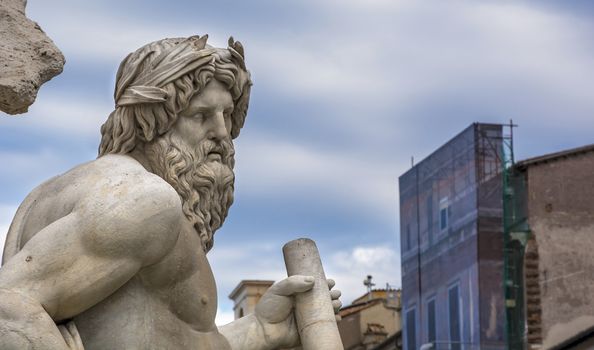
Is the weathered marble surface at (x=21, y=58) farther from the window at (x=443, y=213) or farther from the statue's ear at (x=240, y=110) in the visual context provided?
the window at (x=443, y=213)

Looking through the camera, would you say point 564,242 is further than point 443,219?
No

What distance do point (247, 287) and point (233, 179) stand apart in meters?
18.5

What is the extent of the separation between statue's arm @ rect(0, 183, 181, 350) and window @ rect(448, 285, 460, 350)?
140 ft

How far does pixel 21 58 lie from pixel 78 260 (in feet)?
2.64

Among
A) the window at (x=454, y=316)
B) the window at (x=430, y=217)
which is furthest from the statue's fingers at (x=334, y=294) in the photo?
the window at (x=430, y=217)

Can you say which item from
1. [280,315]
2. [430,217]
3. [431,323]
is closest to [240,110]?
[280,315]

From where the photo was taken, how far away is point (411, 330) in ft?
173

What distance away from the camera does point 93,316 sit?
7.11 meters

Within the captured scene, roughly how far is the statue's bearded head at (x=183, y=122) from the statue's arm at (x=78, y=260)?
1.14 ft

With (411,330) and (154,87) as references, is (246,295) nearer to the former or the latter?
(154,87)

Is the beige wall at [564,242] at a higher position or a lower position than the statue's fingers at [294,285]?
higher

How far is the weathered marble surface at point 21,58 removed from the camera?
711cm

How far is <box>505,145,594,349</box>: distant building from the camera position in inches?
1724

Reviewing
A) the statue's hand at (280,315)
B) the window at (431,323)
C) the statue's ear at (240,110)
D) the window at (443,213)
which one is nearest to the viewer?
the statue's ear at (240,110)
